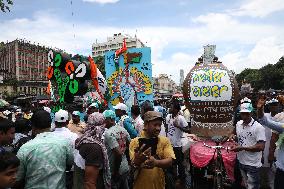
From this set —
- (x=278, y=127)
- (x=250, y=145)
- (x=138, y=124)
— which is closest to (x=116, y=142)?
(x=138, y=124)

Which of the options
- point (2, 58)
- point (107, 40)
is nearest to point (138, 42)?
point (107, 40)

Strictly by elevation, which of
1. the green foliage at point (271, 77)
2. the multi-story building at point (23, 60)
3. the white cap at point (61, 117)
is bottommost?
the white cap at point (61, 117)

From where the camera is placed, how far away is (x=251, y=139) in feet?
19.9

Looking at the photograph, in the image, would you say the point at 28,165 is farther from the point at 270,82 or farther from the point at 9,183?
the point at 270,82

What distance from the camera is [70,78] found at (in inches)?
Result: 325

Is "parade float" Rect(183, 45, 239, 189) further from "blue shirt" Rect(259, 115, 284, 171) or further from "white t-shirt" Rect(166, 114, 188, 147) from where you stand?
"blue shirt" Rect(259, 115, 284, 171)

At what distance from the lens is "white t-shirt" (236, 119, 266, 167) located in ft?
19.6

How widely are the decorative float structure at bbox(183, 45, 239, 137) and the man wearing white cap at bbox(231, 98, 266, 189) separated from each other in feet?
1.32

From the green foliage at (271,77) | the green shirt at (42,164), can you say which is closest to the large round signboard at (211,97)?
the green shirt at (42,164)

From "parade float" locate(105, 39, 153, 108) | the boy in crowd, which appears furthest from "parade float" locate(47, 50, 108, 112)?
the boy in crowd

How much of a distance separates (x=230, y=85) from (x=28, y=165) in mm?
4041

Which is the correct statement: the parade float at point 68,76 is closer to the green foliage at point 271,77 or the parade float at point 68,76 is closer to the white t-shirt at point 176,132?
the white t-shirt at point 176,132

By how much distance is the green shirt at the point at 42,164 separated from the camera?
3596 mm

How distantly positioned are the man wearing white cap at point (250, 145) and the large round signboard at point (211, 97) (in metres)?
0.40
